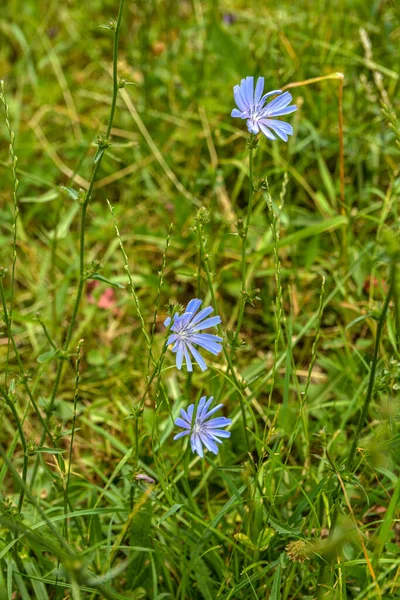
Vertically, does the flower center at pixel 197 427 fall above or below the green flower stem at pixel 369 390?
above

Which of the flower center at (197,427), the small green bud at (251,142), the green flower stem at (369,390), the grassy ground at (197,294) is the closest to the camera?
the green flower stem at (369,390)

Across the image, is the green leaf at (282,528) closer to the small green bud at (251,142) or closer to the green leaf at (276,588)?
the green leaf at (276,588)

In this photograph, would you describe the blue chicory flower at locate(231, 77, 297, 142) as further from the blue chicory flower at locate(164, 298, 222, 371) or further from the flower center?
the flower center

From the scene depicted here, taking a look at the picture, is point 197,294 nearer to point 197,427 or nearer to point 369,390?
point 197,427

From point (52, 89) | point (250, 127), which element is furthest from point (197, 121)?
point (250, 127)

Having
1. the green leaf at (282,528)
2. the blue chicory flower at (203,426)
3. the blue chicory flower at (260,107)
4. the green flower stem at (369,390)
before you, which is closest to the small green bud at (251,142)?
the blue chicory flower at (260,107)

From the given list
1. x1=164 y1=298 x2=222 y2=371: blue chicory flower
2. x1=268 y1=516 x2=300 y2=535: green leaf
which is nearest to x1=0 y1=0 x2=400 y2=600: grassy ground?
x1=268 y1=516 x2=300 y2=535: green leaf

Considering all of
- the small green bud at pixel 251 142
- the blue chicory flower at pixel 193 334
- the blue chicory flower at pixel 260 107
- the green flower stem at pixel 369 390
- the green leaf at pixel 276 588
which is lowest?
the green leaf at pixel 276 588

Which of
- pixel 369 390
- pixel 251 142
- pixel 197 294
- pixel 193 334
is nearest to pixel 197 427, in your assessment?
pixel 193 334
